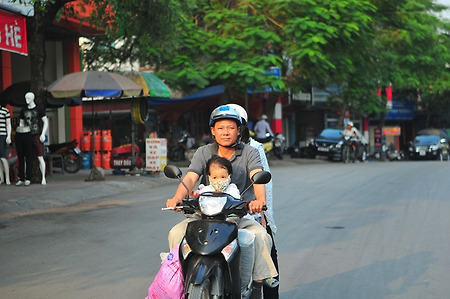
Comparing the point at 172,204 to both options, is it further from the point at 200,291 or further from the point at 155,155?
the point at 155,155

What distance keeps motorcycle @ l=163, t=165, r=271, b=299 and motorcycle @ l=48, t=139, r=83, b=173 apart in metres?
15.2

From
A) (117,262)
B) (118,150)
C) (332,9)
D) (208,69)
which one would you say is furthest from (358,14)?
(117,262)

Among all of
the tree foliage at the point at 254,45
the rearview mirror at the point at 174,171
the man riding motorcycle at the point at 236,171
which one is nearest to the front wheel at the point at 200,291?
the man riding motorcycle at the point at 236,171

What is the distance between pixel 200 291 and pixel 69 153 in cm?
1613

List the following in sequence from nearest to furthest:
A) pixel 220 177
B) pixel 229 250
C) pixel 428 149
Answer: pixel 229 250 < pixel 220 177 < pixel 428 149

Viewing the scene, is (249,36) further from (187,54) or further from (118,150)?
(118,150)

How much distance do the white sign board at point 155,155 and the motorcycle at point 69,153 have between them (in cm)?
208

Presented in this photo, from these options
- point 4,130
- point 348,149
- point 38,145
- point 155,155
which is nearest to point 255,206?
point 4,130

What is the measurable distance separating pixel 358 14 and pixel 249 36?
3670 mm

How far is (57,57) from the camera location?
22.7 metres

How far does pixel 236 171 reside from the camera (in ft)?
15.8

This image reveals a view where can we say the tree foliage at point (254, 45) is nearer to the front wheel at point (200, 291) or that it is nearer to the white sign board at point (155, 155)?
the white sign board at point (155, 155)

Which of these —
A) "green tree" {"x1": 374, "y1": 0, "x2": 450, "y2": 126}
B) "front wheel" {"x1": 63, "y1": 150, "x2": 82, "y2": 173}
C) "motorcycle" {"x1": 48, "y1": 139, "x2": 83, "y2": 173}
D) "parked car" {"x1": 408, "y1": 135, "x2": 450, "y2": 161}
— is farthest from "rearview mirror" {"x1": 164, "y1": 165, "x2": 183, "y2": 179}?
"parked car" {"x1": 408, "y1": 135, "x2": 450, "y2": 161}

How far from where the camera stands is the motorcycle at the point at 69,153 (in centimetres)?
1906
